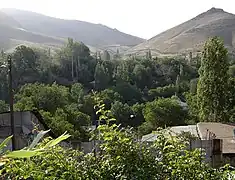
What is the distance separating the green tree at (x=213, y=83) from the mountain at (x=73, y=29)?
→ 434 feet

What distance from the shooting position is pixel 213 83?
21.8m

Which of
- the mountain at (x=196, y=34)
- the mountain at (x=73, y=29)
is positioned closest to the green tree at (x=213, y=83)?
the mountain at (x=196, y=34)

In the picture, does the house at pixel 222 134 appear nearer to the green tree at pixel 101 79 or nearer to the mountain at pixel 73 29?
the green tree at pixel 101 79

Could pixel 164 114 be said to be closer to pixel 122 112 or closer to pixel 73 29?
pixel 122 112

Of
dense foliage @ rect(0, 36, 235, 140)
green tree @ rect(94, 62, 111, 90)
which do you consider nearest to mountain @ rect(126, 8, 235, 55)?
dense foliage @ rect(0, 36, 235, 140)

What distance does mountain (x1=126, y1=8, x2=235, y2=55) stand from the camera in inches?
4156

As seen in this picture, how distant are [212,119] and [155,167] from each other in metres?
20.7

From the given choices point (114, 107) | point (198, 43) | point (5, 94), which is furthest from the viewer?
point (198, 43)

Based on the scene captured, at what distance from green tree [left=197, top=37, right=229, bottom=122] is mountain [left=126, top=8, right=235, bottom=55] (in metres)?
76.2

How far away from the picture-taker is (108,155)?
2238mm

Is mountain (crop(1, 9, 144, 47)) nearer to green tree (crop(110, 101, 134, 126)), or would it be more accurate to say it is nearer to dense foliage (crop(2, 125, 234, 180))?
green tree (crop(110, 101, 134, 126))

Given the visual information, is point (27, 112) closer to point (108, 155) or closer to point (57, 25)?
point (108, 155)

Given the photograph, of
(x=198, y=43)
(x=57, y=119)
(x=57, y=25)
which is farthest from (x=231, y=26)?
(x=57, y=119)

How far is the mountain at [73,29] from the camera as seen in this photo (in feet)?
530
